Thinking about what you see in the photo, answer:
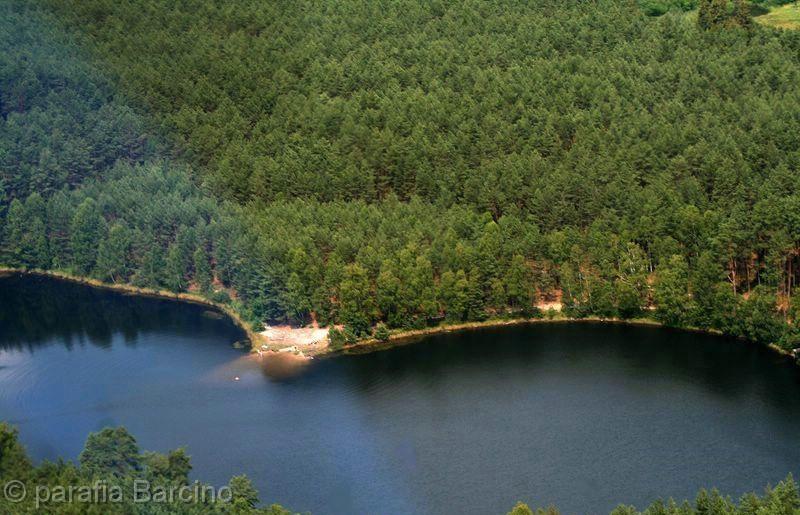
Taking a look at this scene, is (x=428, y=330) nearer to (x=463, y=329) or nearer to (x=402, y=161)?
(x=463, y=329)

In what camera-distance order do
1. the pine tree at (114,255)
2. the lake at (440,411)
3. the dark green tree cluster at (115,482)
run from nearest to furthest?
1. the dark green tree cluster at (115,482)
2. the lake at (440,411)
3. the pine tree at (114,255)

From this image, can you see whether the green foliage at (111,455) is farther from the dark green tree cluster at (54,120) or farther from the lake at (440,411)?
the dark green tree cluster at (54,120)

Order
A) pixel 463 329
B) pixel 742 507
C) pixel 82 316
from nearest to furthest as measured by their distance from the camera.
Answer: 1. pixel 742 507
2. pixel 463 329
3. pixel 82 316

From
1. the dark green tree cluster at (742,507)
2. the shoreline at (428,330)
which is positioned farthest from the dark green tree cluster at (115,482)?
the shoreline at (428,330)

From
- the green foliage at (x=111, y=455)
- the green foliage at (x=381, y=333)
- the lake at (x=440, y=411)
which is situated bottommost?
the lake at (x=440, y=411)

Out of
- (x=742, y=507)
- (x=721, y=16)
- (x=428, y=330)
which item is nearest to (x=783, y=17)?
(x=721, y=16)

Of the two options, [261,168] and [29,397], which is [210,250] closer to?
[261,168]
